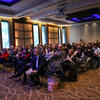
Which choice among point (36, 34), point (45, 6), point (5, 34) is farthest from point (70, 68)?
point (36, 34)

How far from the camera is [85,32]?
14484 millimetres

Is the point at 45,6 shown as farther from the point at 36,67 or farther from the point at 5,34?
the point at 5,34

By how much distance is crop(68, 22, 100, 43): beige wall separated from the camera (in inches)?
537

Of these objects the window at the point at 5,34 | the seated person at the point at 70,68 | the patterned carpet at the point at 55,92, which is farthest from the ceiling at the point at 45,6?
the patterned carpet at the point at 55,92

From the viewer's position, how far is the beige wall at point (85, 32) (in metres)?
13.6

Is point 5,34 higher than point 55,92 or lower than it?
higher

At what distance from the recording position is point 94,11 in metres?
7.82

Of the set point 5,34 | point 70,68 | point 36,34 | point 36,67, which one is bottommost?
point 70,68

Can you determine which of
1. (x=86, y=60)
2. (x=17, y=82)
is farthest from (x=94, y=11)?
(x=17, y=82)

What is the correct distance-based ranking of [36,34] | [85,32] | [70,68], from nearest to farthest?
[70,68]
[36,34]
[85,32]

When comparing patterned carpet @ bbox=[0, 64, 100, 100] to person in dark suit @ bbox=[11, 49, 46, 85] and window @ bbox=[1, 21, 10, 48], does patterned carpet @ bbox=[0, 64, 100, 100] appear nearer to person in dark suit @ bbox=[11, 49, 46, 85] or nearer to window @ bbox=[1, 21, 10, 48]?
person in dark suit @ bbox=[11, 49, 46, 85]

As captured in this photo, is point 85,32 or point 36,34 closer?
point 36,34

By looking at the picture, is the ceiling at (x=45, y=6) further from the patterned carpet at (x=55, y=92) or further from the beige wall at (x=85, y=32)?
the beige wall at (x=85, y=32)

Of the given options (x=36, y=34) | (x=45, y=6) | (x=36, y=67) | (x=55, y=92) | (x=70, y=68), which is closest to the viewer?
(x=55, y=92)
